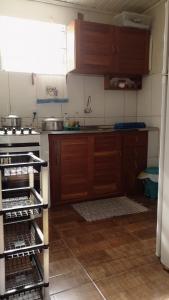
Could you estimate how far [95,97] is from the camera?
11.2 feet

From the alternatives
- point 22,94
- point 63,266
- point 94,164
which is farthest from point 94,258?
point 22,94

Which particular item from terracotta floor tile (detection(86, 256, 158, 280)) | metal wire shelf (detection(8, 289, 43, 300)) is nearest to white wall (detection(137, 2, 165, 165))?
terracotta floor tile (detection(86, 256, 158, 280))

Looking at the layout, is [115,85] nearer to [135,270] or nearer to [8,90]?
[8,90]

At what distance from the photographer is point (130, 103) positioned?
363cm

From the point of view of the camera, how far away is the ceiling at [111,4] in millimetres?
3037

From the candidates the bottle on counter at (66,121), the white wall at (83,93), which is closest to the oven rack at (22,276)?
the bottle on counter at (66,121)

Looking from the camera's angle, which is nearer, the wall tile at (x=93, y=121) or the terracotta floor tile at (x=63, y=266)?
the terracotta floor tile at (x=63, y=266)

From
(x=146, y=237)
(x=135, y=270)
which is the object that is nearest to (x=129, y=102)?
(x=146, y=237)

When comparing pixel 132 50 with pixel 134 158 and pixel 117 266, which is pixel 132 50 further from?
pixel 117 266

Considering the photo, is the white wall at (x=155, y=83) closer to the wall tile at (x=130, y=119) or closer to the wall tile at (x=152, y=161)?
the wall tile at (x=152, y=161)

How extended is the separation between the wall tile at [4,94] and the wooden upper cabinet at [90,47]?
806 mm

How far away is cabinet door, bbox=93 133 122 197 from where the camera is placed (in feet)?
9.46

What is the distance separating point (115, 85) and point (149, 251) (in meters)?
2.26

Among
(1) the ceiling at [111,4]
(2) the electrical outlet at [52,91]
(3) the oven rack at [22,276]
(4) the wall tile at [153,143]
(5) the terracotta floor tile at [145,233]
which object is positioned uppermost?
(1) the ceiling at [111,4]
